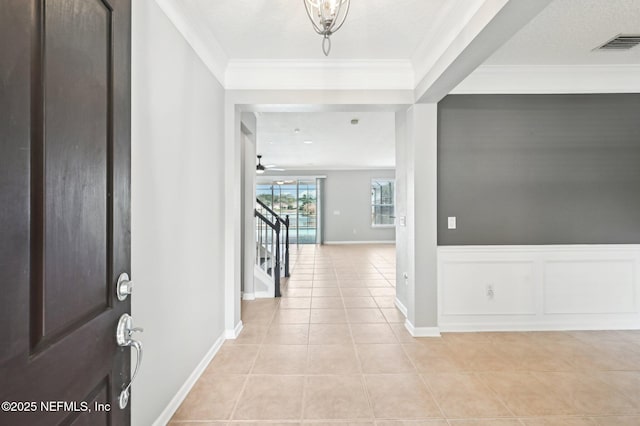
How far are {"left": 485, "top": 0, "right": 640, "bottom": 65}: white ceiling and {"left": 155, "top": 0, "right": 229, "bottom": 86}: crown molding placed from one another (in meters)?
2.47

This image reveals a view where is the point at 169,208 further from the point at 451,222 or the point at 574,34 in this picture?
the point at 574,34

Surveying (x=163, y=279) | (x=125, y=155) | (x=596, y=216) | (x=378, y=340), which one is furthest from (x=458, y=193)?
(x=125, y=155)

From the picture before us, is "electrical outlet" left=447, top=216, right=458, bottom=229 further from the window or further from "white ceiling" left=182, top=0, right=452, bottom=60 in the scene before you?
the window

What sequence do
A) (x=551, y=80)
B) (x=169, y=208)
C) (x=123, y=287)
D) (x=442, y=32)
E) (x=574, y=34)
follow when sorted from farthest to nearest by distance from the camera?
(x=551, y=80)
(x=574, y=34)
(x=442, y=32)
(x=169, y=208)
(x=123, y=287)

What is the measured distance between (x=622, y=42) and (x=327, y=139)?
169 inches

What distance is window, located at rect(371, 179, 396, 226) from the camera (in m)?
10.4

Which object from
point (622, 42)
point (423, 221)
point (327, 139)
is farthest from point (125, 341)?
point (327, 139)

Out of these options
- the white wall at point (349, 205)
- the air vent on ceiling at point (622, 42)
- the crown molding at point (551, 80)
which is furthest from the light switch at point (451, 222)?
the white wall at point (349, 205)

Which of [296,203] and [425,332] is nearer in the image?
[425,332]

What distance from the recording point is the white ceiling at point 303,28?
2.04 m

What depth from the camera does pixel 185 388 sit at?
2.01 metres

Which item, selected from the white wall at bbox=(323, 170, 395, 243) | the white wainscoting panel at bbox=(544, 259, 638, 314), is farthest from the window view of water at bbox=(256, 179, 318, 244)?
the white wainscoting panel at bbox=(544, 259, 638, 314)

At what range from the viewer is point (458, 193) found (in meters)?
3.07

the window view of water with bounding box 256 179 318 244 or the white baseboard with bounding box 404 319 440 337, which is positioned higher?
the window view of water with bounding box 256 179 318 244
